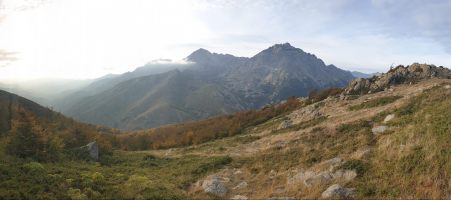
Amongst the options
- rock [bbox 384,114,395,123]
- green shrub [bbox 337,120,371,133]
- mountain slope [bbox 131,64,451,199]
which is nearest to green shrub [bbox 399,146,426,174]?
mountain slope [bbox 131,64,451,199]

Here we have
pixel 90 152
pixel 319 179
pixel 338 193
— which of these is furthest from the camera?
pixel 90 152

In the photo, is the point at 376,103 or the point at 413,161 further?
the point at 376,103

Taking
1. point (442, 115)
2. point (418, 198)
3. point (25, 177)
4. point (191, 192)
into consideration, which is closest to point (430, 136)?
point (442, 115)

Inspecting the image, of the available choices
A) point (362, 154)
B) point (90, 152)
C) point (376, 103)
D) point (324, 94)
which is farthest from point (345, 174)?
point (324, 94)

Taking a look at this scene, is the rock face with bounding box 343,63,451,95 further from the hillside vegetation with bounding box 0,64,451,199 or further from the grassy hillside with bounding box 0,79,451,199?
the hillside vegetation with bounding box 0,64,451,199

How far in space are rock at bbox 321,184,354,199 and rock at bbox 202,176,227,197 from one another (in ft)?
21.2

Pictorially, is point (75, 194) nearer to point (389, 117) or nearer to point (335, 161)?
point (335, 161)

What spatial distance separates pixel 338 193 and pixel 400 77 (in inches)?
1711

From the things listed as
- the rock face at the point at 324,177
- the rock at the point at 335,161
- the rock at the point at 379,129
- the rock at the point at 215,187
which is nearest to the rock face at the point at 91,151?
the rock at the point at 215,187

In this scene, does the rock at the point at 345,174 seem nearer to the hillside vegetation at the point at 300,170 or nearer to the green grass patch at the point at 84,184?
the hillside vegetation at the point at 300,170

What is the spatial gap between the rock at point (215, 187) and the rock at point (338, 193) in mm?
6470

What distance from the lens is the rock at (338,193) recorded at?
16.9 m

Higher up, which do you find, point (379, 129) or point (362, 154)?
point (379, 129)

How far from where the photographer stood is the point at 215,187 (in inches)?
867
